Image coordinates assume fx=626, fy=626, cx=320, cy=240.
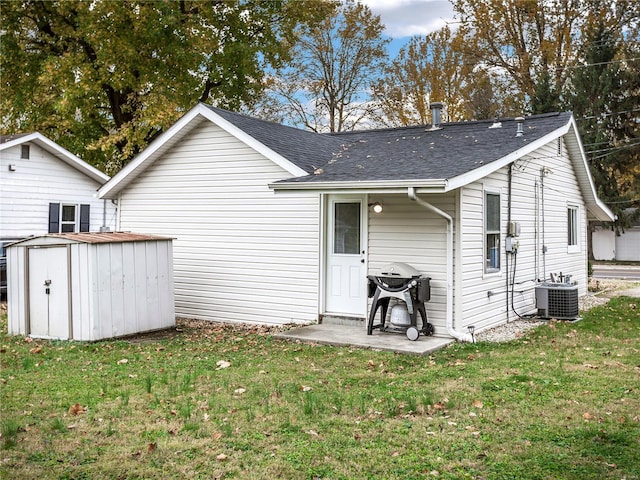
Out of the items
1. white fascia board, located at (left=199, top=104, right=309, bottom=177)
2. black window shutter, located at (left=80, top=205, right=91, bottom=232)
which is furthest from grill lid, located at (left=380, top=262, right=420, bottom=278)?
black window shutter, located at (left=80, top=205, right=91, bottom=232)

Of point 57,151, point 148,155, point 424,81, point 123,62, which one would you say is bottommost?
point 148,155

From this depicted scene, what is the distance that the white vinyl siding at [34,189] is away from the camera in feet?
54.5

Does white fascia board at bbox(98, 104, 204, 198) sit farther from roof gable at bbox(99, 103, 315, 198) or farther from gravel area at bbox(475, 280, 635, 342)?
gravel area at bbox(475, 280, 635, 342)

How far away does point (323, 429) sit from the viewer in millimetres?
5133

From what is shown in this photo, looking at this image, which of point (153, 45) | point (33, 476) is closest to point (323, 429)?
point (33, 476)

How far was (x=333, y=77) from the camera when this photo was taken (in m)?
28.3

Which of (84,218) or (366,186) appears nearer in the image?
(366,186)

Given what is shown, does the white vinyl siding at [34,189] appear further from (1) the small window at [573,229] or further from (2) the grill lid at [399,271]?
(1) the small window at [573,229]

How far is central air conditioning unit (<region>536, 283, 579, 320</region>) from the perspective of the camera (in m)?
11.3

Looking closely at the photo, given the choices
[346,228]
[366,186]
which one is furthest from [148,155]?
[366,186]

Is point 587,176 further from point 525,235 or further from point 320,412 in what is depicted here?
point 320,412

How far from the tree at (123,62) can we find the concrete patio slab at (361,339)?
1216 centimetres

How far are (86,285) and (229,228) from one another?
2.99 meters

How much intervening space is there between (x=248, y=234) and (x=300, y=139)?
7.58 ft
